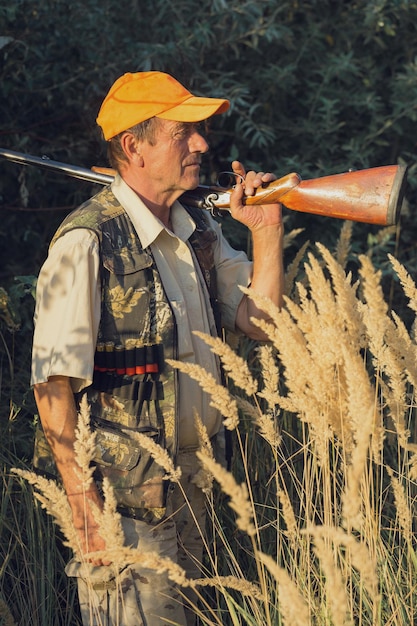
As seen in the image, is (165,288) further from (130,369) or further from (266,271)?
(266,271)

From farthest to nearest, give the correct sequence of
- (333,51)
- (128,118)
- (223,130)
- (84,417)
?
(333,51)
(223,130)
(128,118)
(84,417)

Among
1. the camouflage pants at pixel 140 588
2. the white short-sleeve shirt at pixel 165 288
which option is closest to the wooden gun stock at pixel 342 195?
the white short-sleeve shirt at pixel 165 288

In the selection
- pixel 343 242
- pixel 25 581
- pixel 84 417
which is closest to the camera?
pixel 84 417

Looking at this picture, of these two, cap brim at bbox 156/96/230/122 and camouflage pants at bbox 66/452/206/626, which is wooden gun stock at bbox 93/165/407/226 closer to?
cap brim at bbox 156/96/230/122

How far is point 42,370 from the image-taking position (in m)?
3.33

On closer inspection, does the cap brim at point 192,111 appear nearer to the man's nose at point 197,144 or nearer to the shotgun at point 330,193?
the man's nose at point 197,144

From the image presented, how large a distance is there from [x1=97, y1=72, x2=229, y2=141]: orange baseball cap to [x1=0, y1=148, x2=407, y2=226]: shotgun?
282 mm

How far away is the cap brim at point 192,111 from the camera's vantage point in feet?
11.9

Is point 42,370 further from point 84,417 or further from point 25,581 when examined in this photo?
point 25,581

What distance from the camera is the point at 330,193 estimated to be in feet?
12.1

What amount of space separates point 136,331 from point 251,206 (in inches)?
32.1

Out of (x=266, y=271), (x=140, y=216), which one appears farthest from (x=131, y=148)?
(x=266, y=271)

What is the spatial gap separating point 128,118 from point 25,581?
6.46 ft

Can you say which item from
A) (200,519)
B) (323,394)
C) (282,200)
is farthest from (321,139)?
(323,394)
